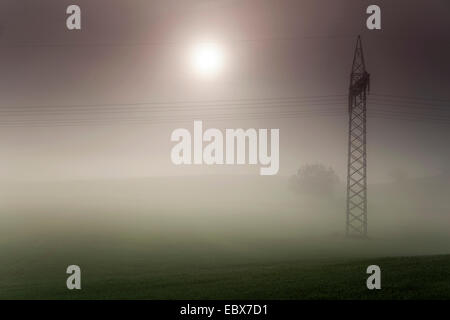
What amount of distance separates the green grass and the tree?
13770 millimetres

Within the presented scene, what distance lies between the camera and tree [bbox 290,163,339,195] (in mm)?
27573

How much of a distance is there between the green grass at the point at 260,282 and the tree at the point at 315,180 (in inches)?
542

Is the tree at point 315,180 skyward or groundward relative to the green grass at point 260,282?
skyward

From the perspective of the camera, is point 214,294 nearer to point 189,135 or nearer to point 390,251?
point 189,135

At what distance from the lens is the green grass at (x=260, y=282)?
35.4 feet

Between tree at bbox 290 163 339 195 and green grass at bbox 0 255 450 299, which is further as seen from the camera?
tree at bbox 290 163 339 195

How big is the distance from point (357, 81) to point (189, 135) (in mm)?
9875

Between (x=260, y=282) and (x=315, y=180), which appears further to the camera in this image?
(x=315, y=180)

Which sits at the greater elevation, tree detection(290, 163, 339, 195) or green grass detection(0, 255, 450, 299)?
tree detection(290, 163, 339, 195)

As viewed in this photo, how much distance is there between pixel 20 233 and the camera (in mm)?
22281

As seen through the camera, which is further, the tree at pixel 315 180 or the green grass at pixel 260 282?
the tree at pixel 315 180

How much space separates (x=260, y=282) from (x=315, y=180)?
62.1ft

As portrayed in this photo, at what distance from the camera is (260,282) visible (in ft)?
38.6
